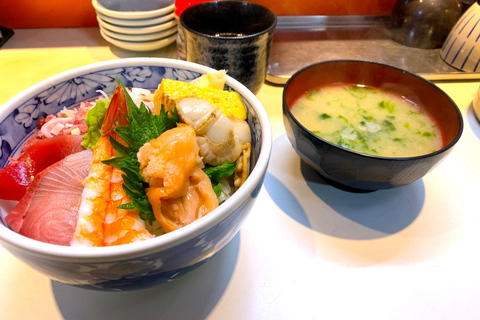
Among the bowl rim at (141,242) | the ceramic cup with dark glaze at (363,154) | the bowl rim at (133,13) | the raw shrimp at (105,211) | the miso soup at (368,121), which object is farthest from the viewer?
the bowl rim at (133,13)

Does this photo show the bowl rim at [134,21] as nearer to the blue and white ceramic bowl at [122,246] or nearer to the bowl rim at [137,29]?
the bowl rim at [137,29]

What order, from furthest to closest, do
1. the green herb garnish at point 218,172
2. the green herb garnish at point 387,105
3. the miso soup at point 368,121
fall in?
the green herb garnish at point 387,105
the miso soup at point 368,121
the green herb garnish at point 218,172

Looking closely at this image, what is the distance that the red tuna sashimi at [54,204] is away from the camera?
0.61m

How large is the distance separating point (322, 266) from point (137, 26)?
130 centimetres

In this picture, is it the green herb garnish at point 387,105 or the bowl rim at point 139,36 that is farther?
the bowl rim at point 139,36

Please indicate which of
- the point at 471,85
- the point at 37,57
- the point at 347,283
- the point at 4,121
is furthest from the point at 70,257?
the point at 471,85

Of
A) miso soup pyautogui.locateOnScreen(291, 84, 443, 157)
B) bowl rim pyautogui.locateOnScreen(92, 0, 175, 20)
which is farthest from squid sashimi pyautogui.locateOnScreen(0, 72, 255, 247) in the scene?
bowl rim pyautogui.locateOnScreen(92, 0, 175, 20)

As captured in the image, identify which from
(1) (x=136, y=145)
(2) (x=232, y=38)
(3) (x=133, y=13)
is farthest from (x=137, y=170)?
(3) (x=133, y=13)

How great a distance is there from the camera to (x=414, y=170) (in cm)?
81

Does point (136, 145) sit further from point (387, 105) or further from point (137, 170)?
point (387, 105)

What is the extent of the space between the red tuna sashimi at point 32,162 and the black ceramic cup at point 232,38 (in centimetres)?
60

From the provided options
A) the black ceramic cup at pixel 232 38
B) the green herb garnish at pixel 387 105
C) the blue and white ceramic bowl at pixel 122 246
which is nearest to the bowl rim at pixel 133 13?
the black ceramic cup at pixel 232 38

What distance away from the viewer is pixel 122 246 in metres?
0.47

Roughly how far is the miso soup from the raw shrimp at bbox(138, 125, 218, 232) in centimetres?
55
